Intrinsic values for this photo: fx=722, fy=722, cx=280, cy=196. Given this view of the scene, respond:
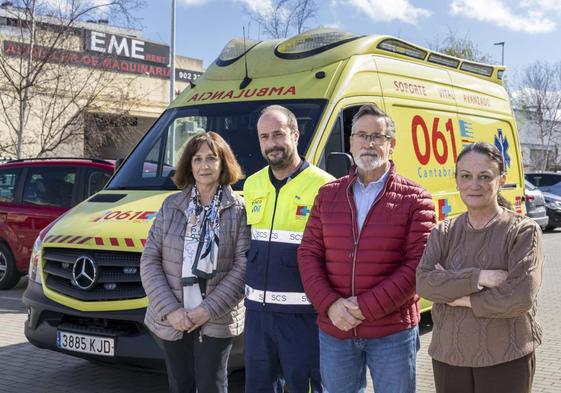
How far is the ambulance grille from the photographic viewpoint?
196 inches

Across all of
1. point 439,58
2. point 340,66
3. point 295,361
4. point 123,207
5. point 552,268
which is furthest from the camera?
point 552,268

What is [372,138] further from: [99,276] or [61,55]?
[61,55]

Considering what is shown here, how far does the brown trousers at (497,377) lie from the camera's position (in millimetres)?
3010

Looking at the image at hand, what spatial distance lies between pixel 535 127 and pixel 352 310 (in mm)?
44010

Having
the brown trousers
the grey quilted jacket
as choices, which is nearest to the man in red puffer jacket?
the brown trousers

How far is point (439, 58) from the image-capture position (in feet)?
25.0

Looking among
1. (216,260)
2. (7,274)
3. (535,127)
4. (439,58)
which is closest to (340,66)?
(439,58)

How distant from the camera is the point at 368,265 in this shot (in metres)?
3.31

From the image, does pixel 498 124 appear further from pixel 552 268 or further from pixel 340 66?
pixel 552 268

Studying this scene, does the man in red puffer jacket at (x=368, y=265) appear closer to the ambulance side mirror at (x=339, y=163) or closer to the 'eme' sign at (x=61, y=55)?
the ambulance side mirror at (x=339, y=163)

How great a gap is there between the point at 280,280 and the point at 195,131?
115 inches

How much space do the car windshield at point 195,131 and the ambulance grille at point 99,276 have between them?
90cm

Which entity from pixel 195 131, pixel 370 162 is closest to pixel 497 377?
pixel 370 162

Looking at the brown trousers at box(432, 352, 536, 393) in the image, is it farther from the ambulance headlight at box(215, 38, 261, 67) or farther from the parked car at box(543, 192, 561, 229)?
the parked car at box(543, 192, 561, 229)
